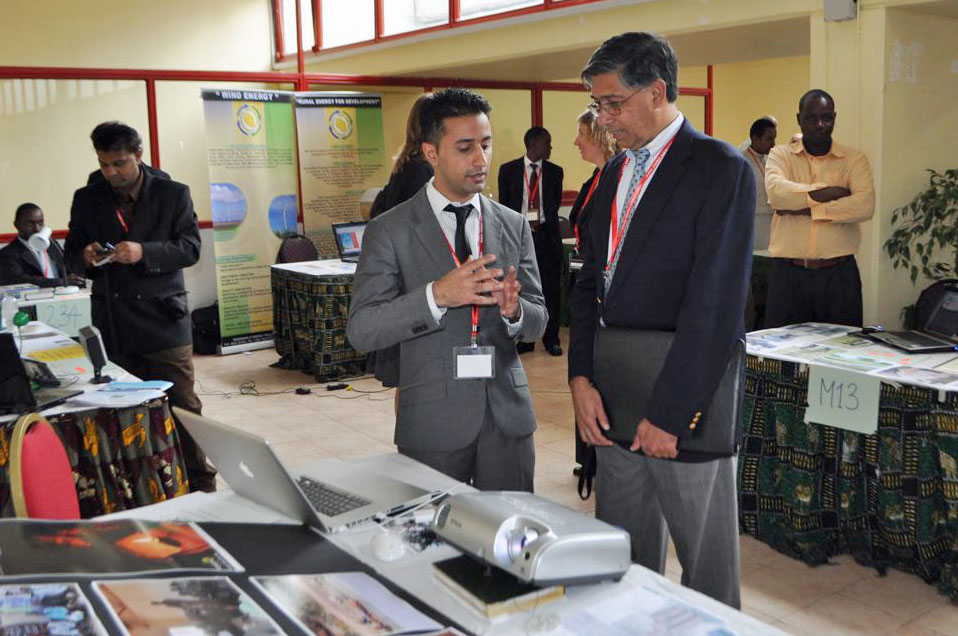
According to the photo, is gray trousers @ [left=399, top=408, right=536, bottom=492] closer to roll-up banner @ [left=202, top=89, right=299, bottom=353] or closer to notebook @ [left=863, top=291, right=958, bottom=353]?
notebook @ [left=863, top=291, right=958, bottom=353]

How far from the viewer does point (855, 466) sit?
3338 millimetres

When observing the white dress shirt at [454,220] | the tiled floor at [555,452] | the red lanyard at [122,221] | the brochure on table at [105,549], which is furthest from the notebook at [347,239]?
the brochure on table at [105,549]

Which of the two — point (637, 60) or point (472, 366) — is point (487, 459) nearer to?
point (472, 366)

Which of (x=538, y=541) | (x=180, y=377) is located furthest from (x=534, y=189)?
(x=538, y=541)

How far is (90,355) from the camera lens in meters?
3.24

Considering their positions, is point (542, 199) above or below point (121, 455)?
above

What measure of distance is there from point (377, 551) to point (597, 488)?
30.1 inches

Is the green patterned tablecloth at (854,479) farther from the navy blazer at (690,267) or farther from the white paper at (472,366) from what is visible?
the white paper at (472,366)

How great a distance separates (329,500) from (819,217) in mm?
3164

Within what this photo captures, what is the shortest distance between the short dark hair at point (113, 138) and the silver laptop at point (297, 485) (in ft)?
6.78

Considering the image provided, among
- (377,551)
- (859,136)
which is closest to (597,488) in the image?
(377,551)

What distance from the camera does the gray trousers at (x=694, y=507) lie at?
2074mm

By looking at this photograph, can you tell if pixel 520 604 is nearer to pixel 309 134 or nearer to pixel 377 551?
pixel 377 551

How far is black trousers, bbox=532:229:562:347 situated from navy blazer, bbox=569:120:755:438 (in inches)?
209
